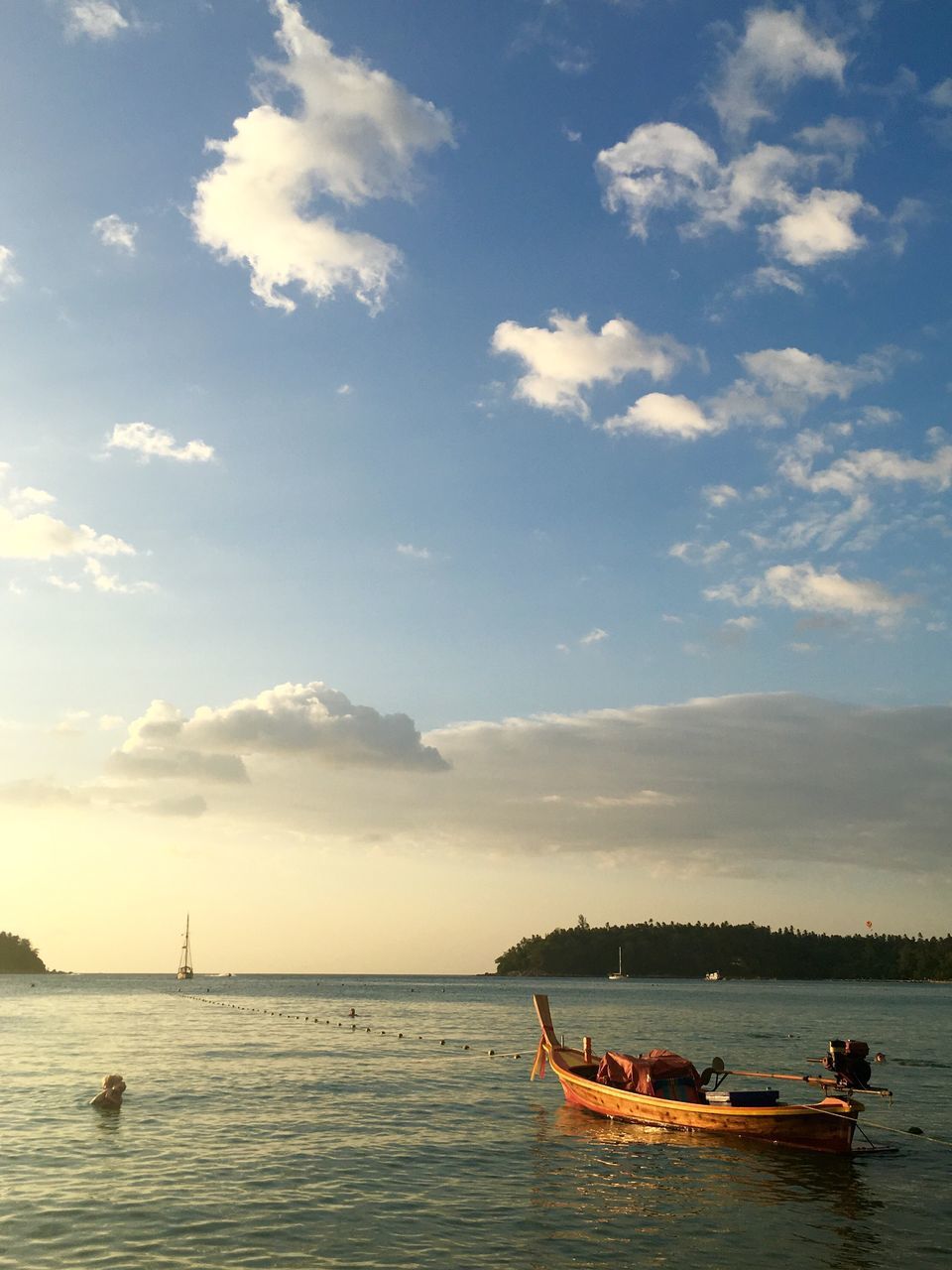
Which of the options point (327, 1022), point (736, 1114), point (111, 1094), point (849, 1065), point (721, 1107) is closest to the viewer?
point (736, 1114)

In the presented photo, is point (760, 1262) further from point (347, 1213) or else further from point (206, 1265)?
point (206, 1265)

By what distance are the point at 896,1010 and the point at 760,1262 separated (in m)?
144

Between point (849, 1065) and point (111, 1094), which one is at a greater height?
point (849, 1065)

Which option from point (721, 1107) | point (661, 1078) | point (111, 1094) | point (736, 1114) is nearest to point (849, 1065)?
point (736, 1114)

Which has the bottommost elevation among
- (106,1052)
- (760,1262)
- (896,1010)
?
(896,1010)

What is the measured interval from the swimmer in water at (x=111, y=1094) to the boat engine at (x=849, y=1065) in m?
29.1

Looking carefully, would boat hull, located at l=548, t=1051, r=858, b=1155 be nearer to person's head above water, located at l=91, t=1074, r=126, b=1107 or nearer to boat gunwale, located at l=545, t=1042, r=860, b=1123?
boat gunwale, located at l=545, t=1042, r=860, b=1123

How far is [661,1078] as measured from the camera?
124 feet

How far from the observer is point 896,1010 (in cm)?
14925

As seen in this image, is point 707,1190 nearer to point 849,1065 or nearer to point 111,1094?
point 849,1065

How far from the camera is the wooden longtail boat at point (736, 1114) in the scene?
108 ft

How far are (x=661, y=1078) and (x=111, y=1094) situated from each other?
23239mm

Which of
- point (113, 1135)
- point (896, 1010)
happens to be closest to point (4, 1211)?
point (113, 1135)

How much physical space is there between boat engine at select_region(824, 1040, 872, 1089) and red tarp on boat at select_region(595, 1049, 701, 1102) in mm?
5237
